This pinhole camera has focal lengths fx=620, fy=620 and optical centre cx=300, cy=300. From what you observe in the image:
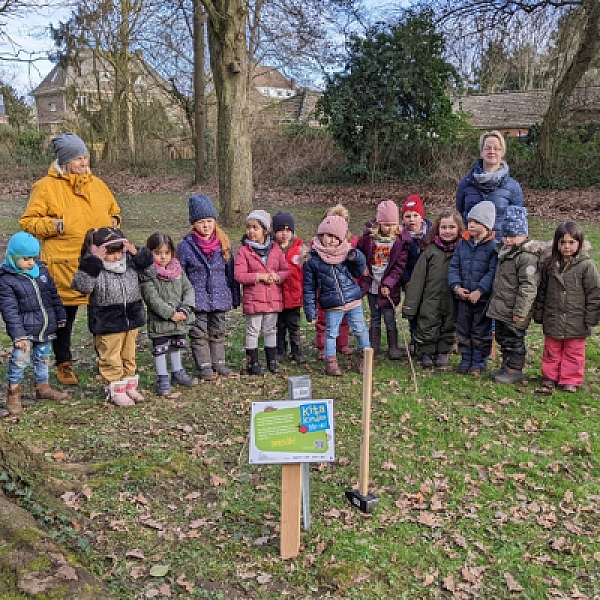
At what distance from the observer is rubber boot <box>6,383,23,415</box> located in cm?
540

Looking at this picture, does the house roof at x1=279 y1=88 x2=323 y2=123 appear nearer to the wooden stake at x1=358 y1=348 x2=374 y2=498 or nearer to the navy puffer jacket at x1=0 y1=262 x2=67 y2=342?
the navy puffer jacket at x1=0 y1=262 x2=67 y2=342

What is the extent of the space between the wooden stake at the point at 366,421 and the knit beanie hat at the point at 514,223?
2.73 metres

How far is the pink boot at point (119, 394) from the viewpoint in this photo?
5621mm

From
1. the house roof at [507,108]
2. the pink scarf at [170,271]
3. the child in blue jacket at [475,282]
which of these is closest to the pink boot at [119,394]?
the pink scarf at [170,271]

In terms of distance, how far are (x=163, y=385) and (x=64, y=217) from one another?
70.9 inches

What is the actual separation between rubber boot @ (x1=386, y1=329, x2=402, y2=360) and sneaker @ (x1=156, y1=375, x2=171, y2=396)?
2.55m

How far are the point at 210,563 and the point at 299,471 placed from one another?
747mm

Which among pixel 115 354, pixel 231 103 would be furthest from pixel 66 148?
pixel 231 103

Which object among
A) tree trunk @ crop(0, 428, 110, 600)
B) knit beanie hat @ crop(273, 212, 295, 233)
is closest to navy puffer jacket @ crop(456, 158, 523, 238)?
knit beanie hat @ crop(273, 212, 295, 233)

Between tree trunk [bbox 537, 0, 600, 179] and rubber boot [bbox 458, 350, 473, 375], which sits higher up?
tree trunk [bbox 537, 0, 600, 179]

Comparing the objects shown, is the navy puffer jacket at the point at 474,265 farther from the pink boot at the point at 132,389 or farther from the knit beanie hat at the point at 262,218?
the pink boot at the point at 132,389

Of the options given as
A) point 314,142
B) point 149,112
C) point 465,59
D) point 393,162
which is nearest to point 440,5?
point 465,59

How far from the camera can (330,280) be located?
6.36 metres

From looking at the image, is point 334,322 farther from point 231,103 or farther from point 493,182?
point 231,103
